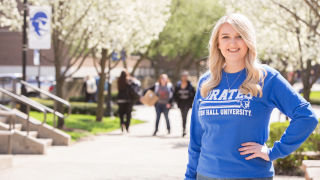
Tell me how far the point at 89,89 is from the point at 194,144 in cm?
2771

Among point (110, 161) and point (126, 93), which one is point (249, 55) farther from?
point (126, 93)

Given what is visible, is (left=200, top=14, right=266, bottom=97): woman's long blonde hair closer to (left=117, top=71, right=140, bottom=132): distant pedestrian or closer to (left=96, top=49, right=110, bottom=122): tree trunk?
(left=117, top=71, right=140, bottom=132): distant pedestrian

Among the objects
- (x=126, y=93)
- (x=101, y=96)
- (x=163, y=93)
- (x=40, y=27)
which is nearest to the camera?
(x=40, y=27)

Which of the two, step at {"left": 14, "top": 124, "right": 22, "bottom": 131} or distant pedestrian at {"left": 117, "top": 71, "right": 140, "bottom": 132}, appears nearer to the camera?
step at {"left": 14, "top": 124, "right": 22, "bottom": 131}

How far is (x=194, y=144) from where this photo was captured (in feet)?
13.3

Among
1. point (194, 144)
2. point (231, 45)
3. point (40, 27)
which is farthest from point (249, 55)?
point (40, 27)

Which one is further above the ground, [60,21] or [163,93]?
[60,21]

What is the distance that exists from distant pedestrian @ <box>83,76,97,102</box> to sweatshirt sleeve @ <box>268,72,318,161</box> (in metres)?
27.7

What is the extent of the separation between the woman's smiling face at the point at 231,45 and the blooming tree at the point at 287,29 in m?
8.21

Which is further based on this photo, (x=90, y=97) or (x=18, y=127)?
(x=90, y=97)

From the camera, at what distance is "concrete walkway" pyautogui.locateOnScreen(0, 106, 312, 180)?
995 cm

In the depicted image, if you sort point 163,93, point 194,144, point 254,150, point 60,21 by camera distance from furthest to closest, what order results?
point 60,21 < point 163,93 < point 194,144 < point 254,150

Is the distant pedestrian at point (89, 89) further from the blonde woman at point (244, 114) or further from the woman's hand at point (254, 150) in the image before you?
the woman's hand at point (254, 150)

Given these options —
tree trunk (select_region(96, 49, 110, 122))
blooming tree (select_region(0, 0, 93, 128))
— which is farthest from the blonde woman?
tree trunk (select_region(96, 49, 110, 122))
